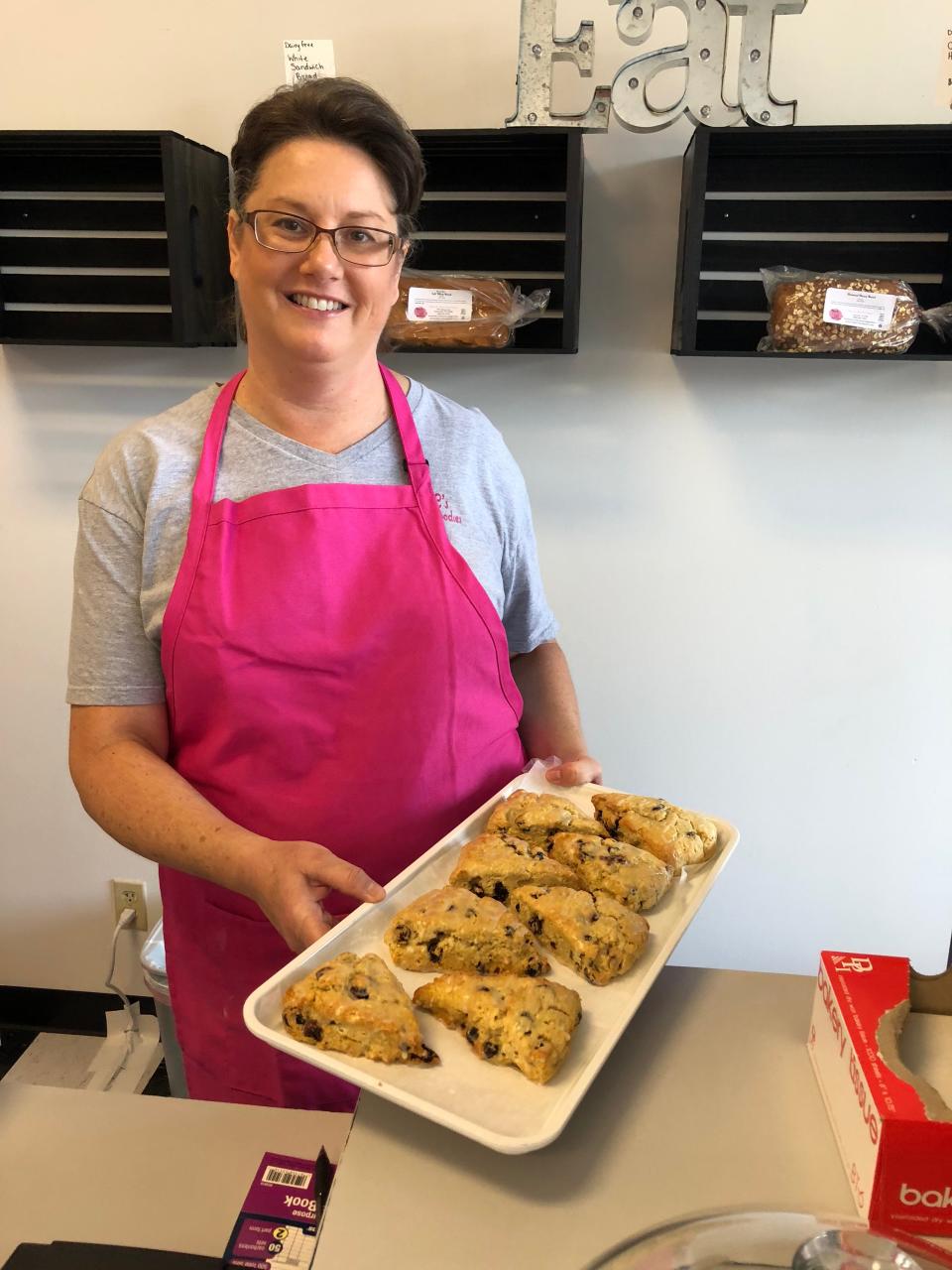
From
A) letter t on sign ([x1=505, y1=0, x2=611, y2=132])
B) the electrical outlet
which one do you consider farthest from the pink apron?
the electrical outlet

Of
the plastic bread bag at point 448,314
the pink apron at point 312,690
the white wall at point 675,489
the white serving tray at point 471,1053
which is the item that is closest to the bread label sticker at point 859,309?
the white wall at point 675,489

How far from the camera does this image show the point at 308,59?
1596mm

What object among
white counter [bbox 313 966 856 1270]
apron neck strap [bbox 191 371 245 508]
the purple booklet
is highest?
apron neck strap [bbox 191 371 245 508]

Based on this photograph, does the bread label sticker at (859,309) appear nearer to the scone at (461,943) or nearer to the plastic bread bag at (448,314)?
the plastic bread bag at (448,314)

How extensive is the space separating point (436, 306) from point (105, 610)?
0.86 m

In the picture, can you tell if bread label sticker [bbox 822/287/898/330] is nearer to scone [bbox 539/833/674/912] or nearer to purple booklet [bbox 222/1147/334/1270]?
scone [bbox 539/833/674/912]

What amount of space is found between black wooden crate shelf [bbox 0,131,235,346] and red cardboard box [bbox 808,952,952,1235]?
1.53m

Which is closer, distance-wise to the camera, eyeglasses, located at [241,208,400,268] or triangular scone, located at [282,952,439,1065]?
triangular scone, located at [282,952,439,1065]

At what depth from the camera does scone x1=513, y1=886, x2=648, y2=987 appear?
0.93 metres

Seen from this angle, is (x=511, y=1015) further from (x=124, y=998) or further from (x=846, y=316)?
(x=124, y=998)

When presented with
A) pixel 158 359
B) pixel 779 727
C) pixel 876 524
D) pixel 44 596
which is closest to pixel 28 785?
pixel 44 596

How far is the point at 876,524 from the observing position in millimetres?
1952

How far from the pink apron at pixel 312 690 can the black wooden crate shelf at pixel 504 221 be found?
2.12ft

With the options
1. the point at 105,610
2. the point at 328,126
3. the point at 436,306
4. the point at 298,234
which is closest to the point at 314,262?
the point at 298,234
